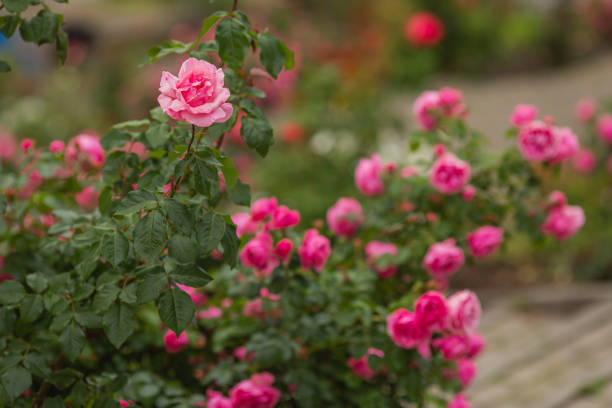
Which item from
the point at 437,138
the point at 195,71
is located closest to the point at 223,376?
the point at 195,71

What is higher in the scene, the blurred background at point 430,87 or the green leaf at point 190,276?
the blurred background at point 430,87

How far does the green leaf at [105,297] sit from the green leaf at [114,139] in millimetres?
373

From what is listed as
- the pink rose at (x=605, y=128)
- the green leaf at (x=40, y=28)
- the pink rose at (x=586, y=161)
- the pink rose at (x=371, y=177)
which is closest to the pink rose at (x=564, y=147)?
the pink rose at (x=371, y=177)

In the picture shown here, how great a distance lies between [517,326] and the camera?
3.46 m

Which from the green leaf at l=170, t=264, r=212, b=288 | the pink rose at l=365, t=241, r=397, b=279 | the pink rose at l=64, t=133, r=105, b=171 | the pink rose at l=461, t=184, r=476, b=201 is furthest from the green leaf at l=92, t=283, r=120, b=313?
the pink rose at l=461, t=184, r=476, b=201

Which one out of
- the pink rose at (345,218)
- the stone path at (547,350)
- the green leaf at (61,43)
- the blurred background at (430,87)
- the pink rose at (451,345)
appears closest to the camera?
the green leaf at (61,43)

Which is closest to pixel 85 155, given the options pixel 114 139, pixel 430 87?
pixel 114 139

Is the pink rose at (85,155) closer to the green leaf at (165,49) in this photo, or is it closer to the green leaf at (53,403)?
the green leaf at (165,49)

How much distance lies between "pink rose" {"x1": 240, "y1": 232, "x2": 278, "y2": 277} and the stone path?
4.38 feet

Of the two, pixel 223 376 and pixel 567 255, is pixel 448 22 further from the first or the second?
pixel 223 376

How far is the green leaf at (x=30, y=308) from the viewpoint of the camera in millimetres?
1320

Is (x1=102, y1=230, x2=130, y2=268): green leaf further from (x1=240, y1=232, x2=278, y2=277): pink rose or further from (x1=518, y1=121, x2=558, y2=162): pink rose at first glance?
(x1=518, y1=121, x2=558, y2=162): pink rose

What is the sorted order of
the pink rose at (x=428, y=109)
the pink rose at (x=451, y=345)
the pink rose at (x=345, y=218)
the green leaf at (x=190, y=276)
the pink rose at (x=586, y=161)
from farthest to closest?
the pink rose at (x=586, y=161)
the pink rose at (x=428, y=109)
the pink rose at (x=345, y=218)
the pink rose at (x=451, y=345)
the green leaf at (x=190, y=276)

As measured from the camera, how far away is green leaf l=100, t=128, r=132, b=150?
1.49m
